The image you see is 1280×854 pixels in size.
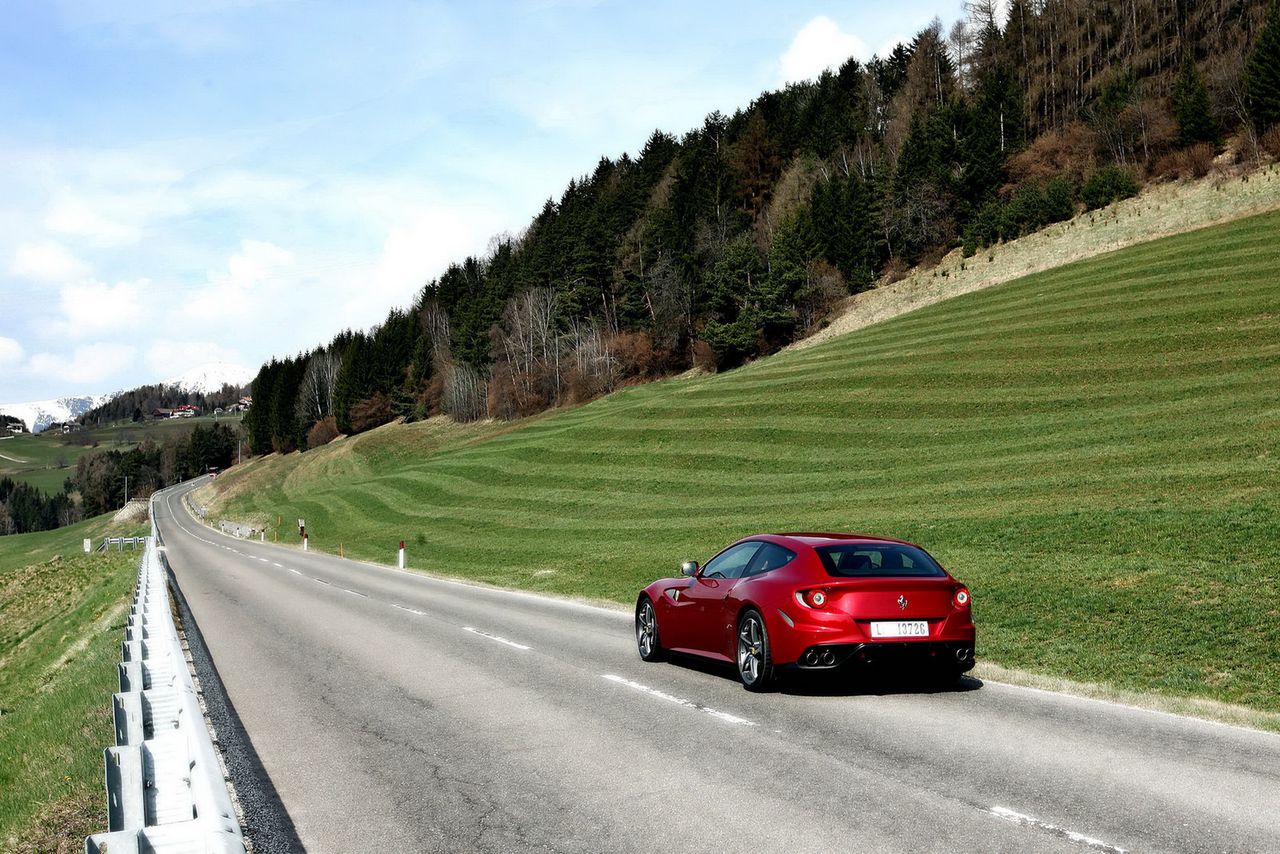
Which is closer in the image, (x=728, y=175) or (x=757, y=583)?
(x=757, y=583)

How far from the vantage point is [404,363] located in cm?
13475

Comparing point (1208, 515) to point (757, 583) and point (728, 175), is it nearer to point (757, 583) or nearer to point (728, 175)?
point (757, 583)

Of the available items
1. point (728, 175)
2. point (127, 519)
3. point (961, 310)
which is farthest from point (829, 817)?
point (127, 519)

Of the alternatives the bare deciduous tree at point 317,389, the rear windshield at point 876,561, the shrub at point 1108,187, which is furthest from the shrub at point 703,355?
the bare deciduous tree at point 317,389

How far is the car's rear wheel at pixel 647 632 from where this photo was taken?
11867mm

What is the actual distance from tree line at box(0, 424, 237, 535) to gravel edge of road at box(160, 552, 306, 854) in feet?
572

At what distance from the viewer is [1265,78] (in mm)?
53625

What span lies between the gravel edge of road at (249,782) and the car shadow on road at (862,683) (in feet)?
15.5

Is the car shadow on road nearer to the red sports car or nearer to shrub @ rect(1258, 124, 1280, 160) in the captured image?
the red sports car

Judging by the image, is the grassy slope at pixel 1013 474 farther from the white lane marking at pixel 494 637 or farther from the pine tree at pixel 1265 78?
the pine tree at pixel 1265 78

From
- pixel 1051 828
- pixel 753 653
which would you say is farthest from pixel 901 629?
pixel 1051 828

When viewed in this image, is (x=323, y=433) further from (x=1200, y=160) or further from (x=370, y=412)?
(x=1200, y=160)

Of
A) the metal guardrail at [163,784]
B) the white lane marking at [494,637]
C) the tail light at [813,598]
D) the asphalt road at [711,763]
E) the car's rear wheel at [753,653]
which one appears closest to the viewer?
the metal guardrail at [163,784]

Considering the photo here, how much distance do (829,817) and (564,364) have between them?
88.2 m
